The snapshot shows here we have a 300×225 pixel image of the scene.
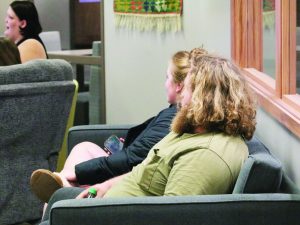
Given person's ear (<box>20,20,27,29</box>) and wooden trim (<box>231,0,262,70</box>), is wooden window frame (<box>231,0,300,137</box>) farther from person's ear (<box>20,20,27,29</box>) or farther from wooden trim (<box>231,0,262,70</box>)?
person's ear (<box>20,20,27,29</box>)

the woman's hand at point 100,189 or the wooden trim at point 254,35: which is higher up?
the wooden trim at point 254,35

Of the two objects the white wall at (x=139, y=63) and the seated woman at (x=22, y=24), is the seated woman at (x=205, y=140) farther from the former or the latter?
the seated woman at (x=22, y=24)

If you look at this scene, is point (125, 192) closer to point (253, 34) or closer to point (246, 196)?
point (246, 196)

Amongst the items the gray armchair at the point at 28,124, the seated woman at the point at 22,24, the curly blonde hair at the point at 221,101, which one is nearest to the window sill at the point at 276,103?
the curly blonde hair at the point at 221,101

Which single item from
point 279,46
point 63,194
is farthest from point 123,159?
point 279,46

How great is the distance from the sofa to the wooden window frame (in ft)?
0.86

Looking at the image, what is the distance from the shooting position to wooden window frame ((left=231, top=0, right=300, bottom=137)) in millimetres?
2404

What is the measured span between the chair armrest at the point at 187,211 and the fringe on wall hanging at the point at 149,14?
2.61 metres

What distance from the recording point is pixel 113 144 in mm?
3121

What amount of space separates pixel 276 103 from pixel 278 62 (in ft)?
0.61

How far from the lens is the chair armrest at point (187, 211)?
77.7 inches

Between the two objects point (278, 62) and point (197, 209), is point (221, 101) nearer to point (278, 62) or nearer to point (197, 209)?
point (197, 209)

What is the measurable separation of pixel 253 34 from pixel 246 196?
63.1 inches

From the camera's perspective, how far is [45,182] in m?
2.84
